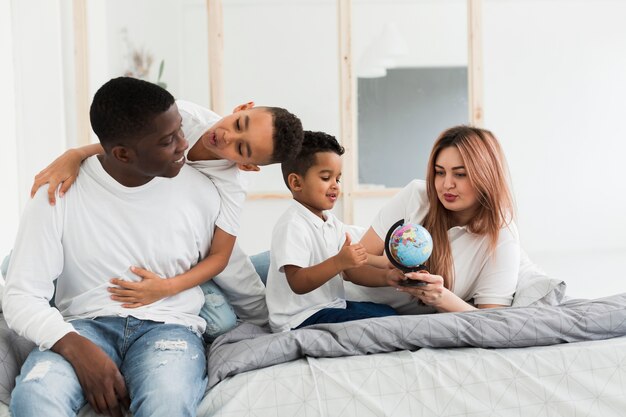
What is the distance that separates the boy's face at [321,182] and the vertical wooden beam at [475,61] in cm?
312

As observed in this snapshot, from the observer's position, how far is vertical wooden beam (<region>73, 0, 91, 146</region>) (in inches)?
199

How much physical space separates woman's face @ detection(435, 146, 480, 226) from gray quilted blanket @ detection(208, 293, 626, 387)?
17.6 inches

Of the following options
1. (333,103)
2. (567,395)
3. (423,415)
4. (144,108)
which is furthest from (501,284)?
(333,103)

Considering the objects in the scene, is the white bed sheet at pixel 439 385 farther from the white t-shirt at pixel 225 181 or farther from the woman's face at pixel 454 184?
the woman's face at pixel 454 184

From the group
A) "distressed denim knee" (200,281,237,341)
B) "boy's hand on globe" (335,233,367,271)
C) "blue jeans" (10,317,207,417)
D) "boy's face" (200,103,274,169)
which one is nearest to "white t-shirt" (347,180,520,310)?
"boy's hand on globe" (335,233,367,271)

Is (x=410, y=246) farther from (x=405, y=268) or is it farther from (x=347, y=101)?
(x=347, y=101)

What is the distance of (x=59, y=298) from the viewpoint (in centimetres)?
199

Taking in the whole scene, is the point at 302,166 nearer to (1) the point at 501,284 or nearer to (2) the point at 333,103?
(1) the point at 501,284

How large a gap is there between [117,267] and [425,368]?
2.86 ft

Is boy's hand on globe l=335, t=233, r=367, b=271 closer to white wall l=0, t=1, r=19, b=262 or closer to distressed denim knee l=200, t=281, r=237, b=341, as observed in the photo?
distressed denim knee l=200, t=281, r=237, b=341

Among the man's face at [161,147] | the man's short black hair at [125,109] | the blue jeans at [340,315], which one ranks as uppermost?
the man's short black hair at [125,109]

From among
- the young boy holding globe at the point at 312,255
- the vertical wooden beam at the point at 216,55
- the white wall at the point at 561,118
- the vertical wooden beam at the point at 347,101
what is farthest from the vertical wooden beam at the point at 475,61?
the young boy holding globe at the point at 312,255

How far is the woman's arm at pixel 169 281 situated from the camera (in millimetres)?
1939

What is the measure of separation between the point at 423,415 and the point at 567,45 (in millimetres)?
4620
